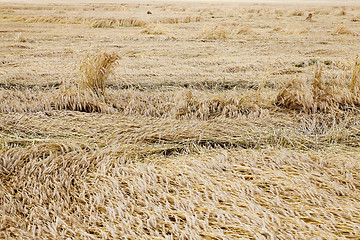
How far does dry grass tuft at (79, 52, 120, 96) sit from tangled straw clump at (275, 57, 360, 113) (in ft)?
6.16

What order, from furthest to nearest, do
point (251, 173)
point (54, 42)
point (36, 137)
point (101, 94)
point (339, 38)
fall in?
1. point (339, 38)
2. point (54, 42)
3. point (101, 94)
4. point (36, 137)
5. point (251, 173)

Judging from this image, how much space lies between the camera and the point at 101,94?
3320 mm

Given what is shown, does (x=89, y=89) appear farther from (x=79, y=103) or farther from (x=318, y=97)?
(x=318, y=97)

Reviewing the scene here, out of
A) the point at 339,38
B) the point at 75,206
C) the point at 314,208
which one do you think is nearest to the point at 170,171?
the point at 75,206

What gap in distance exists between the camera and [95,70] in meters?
3.29

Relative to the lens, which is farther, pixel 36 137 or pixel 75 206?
pixel 36 137

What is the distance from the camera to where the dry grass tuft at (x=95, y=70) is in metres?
3.28

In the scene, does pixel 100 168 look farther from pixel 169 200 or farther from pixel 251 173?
pixel 251 173

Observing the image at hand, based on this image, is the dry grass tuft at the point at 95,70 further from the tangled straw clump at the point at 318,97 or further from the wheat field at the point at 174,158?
the tangled straw clump at the point at 318,97

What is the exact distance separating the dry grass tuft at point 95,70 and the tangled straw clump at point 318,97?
188 centimetres

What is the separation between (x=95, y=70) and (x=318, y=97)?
2.33 metres

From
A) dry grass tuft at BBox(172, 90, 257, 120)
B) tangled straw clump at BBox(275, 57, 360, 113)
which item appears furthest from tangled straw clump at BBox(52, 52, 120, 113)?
tangled straw clump at BBox(275, 57, 360, 113)

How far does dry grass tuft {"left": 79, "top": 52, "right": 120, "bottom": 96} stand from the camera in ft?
10.8

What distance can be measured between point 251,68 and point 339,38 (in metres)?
5.01
